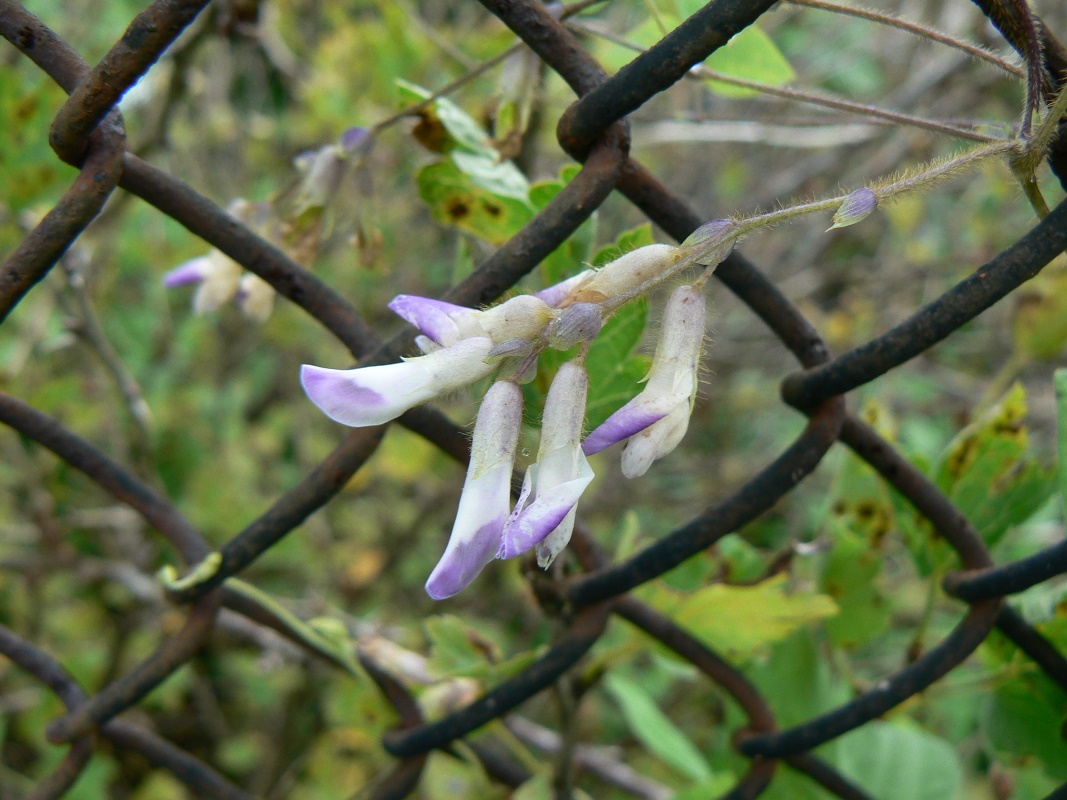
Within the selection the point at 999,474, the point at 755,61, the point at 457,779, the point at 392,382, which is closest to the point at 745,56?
the point at 755,61

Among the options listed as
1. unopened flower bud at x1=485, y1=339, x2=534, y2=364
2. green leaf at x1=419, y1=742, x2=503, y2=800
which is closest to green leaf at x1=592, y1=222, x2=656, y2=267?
unopened flower bud at x1=485, y1=339, x2=534, y2=364

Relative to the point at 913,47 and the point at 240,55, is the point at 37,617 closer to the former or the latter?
the point at 240,55

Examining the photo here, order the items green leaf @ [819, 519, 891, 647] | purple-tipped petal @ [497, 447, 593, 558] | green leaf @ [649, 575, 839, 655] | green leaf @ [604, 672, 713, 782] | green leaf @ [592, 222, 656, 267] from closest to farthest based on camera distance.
Result: purple-tipped petal @ [497, 447, 593, 558]
green leaf @ [592, 222, 656, 267]
green leaf @ [649, 575, 839, 655]
green leaf @ [819, 519, 891, 647]
green leaf @ [604, 672, 713, 782]

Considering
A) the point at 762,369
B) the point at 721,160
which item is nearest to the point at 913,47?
the point at 721,160

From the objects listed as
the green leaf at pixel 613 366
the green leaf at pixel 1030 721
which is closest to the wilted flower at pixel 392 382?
the green leaf at pixel 613 366

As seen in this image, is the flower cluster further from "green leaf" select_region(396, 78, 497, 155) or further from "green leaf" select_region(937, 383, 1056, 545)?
"green leaf" select_region(937, 383, 1056, 545)

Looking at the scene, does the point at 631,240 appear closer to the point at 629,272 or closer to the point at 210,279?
the point at 629,272
